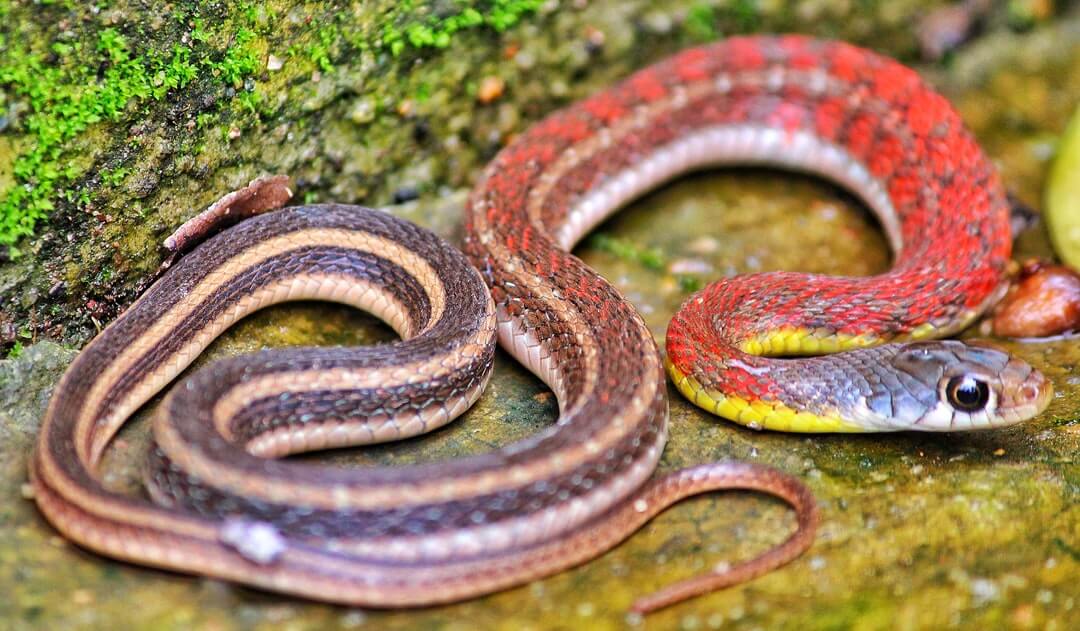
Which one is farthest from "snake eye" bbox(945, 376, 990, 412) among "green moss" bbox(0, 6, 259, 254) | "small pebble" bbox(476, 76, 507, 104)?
"green moss" bbox(0, 6, 259, 254)

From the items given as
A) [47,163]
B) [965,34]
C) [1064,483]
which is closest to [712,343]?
[1064,483]

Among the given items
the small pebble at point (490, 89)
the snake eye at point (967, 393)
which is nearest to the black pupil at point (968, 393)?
the snake eye at point (967, 393)

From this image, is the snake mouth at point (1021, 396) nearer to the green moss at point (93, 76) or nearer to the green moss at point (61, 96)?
the green moss at point (93, 76)

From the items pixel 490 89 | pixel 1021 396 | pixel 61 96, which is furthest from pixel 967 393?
pixel 61 96

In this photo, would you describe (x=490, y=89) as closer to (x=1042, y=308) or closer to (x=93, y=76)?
(x=93, y=76)

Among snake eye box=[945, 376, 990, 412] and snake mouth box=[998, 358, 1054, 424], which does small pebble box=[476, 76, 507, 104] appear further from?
snake mouth box=[998, 358, 1054, 424]

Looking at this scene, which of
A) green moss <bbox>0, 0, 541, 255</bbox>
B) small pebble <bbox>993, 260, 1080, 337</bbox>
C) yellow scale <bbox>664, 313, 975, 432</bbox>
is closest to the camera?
green moss <bbox>0, 0, 541, 255</bbox>

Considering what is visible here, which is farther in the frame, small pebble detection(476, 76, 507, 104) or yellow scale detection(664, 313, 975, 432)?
small pebble detection(476, 76, 507, 104)
